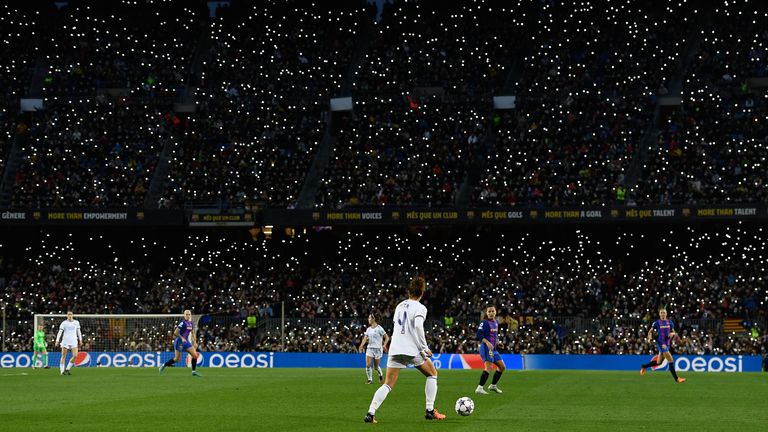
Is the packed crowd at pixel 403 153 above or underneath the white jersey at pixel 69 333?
above

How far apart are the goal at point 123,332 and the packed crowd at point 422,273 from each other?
0.69ft

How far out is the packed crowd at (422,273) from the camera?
47.4m

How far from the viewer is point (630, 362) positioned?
144 feet

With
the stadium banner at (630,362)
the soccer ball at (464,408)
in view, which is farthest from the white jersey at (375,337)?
the soccer ball at (464,408)

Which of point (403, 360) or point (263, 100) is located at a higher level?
point (263, 100)

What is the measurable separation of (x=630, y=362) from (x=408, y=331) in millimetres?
28905

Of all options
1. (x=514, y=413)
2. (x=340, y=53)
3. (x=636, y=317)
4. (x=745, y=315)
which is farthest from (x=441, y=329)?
(x=514, y=413)

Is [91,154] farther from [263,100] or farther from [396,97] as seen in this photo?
[396,97]

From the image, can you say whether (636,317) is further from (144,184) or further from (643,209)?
(144,184)

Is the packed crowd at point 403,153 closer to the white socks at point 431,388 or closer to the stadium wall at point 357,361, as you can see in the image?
the stadium wall at point 357,361

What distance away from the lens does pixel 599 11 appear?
202 feet

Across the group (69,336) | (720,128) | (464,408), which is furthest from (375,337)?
(720,128)

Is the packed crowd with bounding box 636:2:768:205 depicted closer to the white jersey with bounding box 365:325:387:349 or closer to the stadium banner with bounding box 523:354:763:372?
the stadium banner with bounding box 523:354:763:372

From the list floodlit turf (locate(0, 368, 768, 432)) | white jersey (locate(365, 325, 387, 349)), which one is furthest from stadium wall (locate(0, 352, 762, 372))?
white jersey (locate(365, 325, 387, 349))
